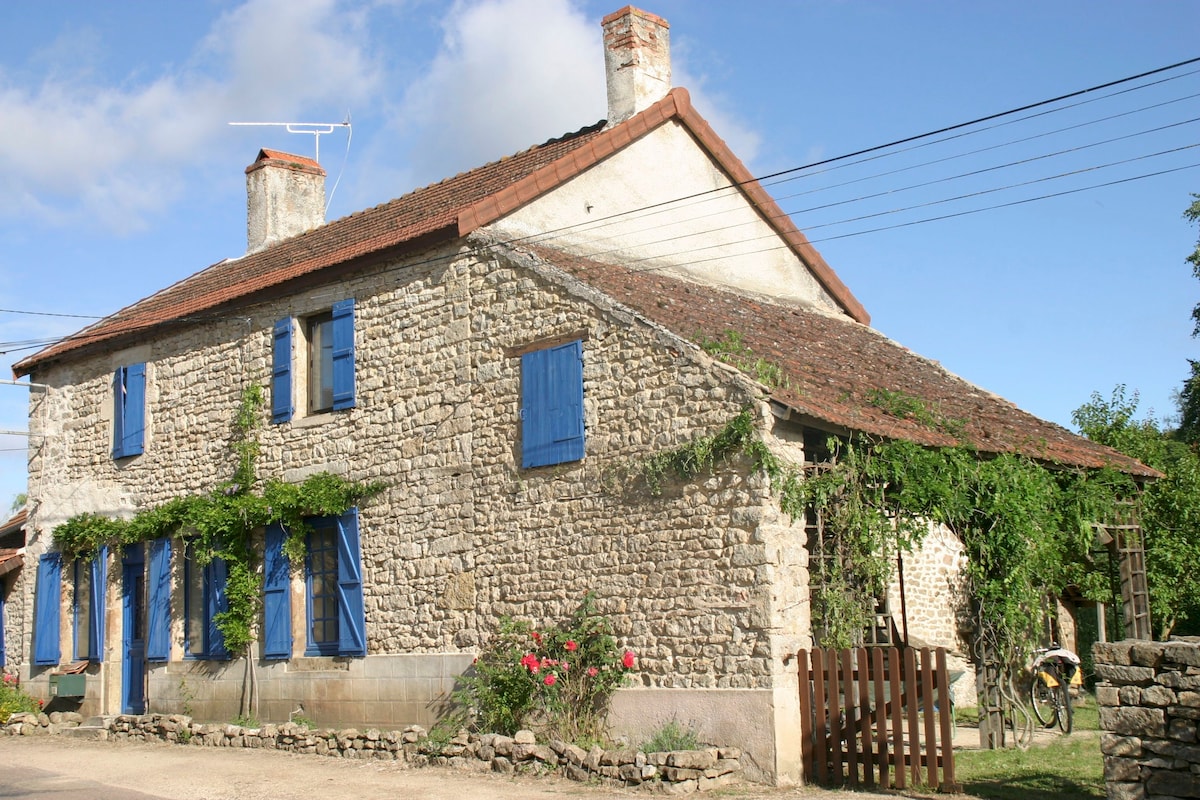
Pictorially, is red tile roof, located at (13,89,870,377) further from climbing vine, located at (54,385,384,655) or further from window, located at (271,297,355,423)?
climbing vine, located at (54,385,384,655)

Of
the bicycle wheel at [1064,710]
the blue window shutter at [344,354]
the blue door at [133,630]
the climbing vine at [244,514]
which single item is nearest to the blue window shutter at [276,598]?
the climbing vine at [244,514]

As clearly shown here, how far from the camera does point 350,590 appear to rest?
1324 cm

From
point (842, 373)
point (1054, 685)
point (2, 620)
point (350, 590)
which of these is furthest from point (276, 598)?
point (1054, 685)

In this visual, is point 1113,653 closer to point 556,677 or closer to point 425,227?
point 556,677

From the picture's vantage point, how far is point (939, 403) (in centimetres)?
1273

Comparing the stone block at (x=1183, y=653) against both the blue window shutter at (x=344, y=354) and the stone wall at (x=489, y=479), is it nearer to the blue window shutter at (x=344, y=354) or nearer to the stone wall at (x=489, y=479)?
the stone wall at (x=489, y=479)

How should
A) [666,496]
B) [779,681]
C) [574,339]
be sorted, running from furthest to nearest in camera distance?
[574,339]
[666,496]
[779,681]

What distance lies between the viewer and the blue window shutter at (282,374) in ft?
47.0

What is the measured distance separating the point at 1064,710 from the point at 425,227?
860cm

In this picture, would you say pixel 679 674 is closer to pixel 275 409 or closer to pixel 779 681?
pixel 779 681

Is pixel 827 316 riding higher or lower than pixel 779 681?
higher

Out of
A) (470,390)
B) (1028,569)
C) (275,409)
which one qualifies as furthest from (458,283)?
(1028,569)

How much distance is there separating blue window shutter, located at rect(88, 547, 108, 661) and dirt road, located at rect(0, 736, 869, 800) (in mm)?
2912

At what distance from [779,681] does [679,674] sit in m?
0.98
